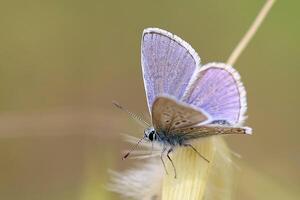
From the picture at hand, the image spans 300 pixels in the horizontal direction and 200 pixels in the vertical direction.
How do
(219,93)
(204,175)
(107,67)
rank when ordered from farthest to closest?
(107,67)
(219,93)
(204,175)

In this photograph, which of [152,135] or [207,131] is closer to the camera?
[207,131]

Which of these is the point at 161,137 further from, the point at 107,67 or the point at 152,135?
the point at 107,67

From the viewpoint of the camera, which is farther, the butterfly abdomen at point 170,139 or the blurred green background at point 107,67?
the blurred green background at point 107,67

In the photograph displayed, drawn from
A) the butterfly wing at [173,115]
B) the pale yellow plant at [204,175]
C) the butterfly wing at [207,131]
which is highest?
the butterfly wing at [173,115]

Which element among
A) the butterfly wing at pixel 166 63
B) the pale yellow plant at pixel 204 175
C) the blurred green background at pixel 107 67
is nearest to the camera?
the pale yellow plant at pixel 204 175

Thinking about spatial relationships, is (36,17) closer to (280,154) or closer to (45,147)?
(45,147)

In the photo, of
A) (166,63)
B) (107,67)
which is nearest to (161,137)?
(166,63)

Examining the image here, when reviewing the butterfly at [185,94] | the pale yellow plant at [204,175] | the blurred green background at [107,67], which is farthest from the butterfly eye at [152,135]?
the blurred green background at [107,67]

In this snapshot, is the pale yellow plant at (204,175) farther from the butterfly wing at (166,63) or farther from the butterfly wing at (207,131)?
the butterfly wing at (166,63)
